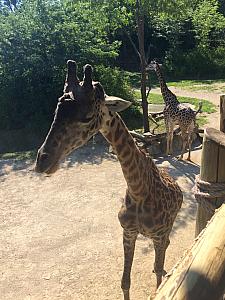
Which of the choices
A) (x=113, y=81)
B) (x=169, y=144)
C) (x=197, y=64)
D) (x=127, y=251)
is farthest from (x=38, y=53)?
(x=197, y=64)

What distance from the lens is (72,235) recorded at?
4.90 metres

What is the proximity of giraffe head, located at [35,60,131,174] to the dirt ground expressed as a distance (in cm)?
216

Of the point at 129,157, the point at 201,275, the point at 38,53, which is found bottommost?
the point at 129,157

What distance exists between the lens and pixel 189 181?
6441mm

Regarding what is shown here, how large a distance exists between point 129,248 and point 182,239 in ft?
5.66

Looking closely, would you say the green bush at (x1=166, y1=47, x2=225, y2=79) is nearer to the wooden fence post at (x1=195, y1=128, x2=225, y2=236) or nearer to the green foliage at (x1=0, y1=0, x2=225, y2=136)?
the green foliage at (x1=0, y1=0, x2=225, y2=136)

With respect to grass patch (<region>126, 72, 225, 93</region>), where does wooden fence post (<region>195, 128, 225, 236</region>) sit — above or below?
above

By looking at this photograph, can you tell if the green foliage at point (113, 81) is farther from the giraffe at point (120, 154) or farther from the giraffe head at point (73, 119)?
the giraffe head at point (73, 119)

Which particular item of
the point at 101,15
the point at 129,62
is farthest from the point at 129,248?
the point at 129,62

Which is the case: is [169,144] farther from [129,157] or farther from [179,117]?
[129,157]

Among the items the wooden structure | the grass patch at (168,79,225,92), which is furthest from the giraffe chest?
the grass patch at (168,79,225,92)

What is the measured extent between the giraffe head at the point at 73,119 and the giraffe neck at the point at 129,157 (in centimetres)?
14

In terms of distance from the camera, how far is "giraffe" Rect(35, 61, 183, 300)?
6.97 ft

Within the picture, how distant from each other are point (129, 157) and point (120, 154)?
82 mm
